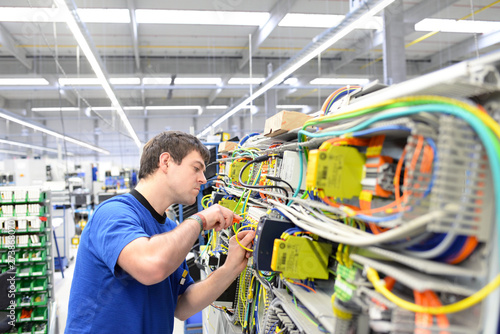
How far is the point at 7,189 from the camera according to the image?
3547mm

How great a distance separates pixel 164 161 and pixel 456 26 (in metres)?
7.54

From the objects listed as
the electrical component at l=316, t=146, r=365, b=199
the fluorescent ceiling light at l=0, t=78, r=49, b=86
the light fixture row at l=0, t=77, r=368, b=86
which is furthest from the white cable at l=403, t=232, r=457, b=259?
the fluorescent ceiling light at l=0, t=78, r=49, b=86

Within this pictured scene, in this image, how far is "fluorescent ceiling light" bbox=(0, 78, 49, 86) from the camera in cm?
844

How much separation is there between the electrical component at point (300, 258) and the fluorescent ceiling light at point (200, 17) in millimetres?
5732

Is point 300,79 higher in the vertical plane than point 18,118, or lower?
higher

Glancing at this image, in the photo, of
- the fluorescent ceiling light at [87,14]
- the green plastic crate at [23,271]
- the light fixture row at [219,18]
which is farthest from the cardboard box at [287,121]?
the light fixture row at [219,18]

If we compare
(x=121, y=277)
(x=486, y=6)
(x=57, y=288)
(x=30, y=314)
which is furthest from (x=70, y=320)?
(x=486, y=6)

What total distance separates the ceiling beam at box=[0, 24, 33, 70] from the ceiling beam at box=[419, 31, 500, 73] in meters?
8.78

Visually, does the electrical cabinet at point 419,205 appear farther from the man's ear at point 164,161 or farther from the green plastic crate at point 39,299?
the green plastic crate at point 39,299

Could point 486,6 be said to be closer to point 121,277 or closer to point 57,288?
point 121,277

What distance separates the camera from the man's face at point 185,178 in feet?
4.62

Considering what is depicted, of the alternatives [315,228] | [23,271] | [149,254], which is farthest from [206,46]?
[315,228]

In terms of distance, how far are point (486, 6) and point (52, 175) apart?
8662 mm

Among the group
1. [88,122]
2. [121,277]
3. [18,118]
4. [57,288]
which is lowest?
[57,288]
